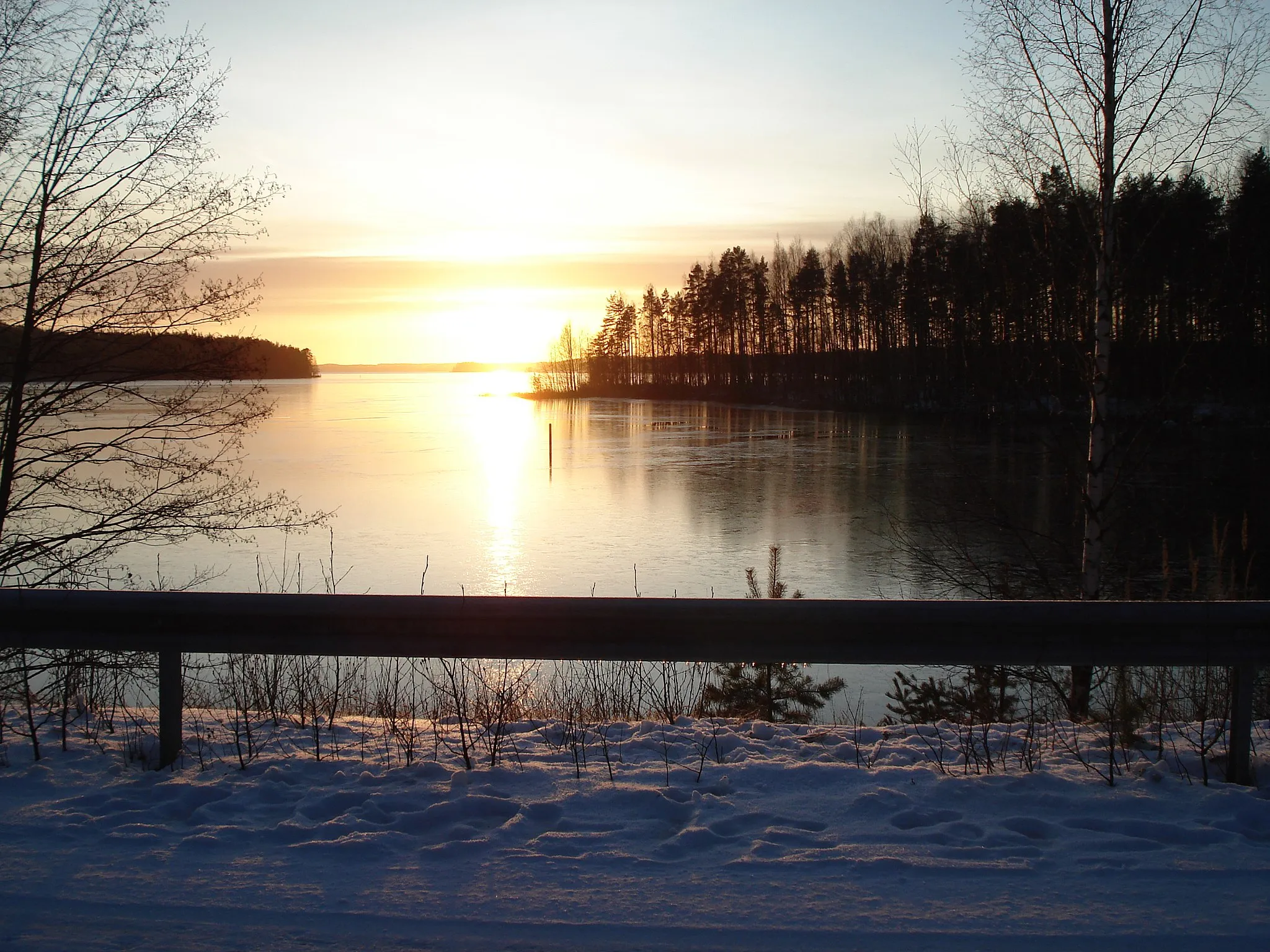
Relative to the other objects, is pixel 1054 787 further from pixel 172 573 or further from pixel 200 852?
pixel 172 573

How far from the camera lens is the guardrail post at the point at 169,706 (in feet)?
14.8

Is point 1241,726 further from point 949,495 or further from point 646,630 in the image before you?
point 949,495

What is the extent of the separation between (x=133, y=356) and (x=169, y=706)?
18.3 feet

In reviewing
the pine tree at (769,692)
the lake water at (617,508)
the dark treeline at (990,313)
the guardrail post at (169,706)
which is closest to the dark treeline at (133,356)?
the lake water at (617,508)

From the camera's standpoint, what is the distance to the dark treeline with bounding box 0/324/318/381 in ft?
27.0

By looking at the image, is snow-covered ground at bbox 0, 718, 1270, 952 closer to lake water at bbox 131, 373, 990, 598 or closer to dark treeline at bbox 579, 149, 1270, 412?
dark treeline at bbox 579, 149, 1270, 412

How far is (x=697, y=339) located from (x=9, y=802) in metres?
111

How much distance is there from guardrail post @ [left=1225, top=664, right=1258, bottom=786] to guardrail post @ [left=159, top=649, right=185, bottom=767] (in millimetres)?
5055

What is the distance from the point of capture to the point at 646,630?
4.46 m

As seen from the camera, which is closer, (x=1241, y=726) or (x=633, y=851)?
(x=633, y=851)

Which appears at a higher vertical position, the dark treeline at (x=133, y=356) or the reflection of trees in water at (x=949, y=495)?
the dark treeline at (x=133, y=356)

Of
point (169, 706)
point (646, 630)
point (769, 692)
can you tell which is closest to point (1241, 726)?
point (646, 630)

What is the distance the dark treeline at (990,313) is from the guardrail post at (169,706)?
695cm

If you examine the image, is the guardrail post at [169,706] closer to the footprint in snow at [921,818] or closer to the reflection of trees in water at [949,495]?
the footprint in snow at [921,818]
